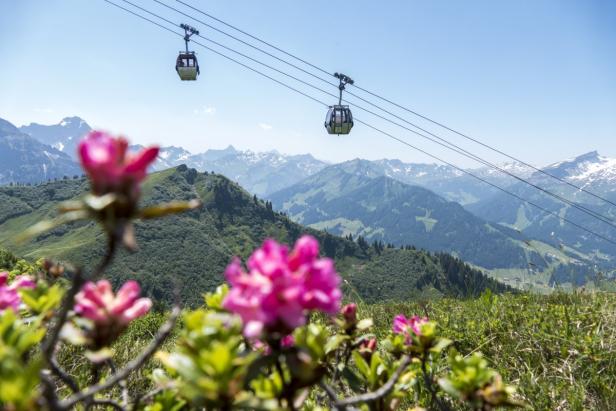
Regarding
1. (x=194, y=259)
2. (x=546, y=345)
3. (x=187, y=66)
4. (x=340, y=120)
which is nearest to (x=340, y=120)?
(x=340, y=120)

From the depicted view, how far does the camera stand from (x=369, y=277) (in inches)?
7160

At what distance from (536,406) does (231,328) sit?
9.52ft

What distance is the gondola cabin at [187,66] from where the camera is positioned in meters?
18.3

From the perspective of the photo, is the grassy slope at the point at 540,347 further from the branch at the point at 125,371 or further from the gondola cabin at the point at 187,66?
the gondola cabin at the point at 187,66

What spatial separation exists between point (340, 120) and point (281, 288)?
18.6 metres

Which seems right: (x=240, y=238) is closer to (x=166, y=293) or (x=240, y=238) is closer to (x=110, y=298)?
(x=166, y=293)

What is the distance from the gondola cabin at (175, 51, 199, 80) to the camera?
60.0 ft

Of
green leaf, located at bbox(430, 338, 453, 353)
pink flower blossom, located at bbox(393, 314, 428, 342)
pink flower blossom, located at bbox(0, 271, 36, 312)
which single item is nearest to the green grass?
pink flower blossom, located at bbox(393, 314, 428, 342)

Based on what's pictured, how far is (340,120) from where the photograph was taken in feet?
63.0

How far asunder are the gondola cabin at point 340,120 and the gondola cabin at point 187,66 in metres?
6.30

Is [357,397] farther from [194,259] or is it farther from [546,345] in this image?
[194,259]

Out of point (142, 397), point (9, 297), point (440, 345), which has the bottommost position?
point (142, 397)

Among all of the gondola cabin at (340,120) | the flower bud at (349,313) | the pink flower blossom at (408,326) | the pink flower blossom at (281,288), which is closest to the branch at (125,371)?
the pink flower blossom at (281,288)

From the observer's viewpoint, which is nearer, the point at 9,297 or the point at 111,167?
the point at 111,167
